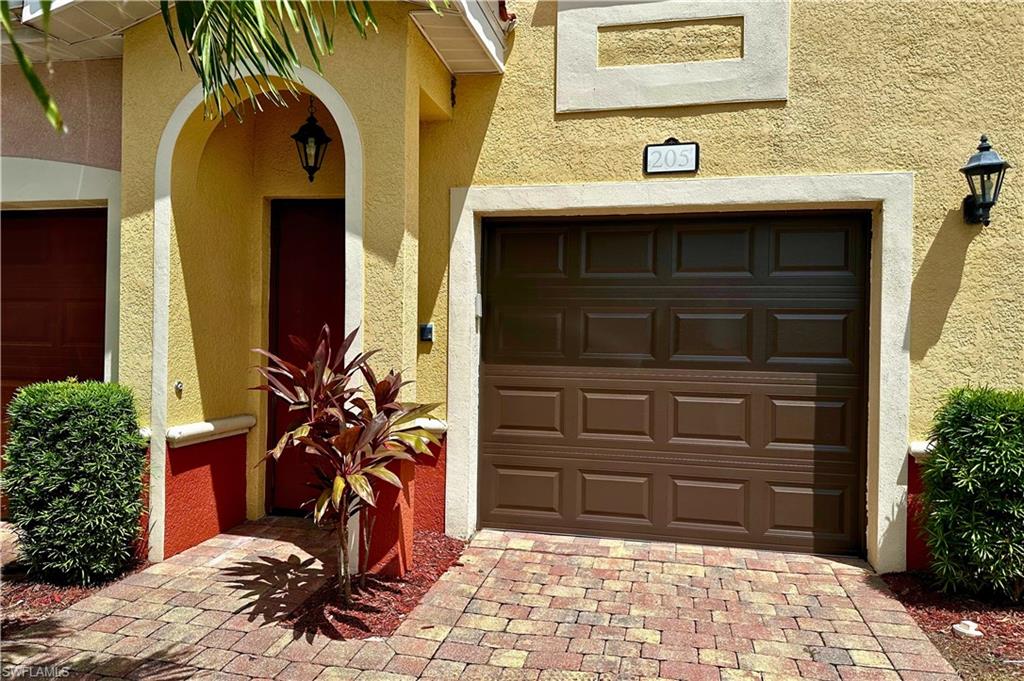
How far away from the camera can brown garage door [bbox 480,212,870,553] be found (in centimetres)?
486

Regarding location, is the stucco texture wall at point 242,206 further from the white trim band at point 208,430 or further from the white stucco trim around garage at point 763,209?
the white stucco trim around garage at point 763,209

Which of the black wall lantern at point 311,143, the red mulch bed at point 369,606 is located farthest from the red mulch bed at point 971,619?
the black wall lantern at point 311,143

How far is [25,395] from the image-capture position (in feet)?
14.0

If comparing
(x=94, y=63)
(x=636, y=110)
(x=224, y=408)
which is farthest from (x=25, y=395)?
(x=636, y=110)

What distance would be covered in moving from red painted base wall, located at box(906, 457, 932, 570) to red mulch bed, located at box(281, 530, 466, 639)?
3.15 metres


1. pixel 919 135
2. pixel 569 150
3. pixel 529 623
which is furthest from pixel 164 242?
pixel 919 135

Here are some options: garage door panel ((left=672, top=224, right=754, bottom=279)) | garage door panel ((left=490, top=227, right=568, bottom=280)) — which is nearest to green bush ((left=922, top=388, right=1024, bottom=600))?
garage door panel ((left=672, top=224, right=754, bottom=279))

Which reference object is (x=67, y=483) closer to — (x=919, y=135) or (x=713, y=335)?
(x=713, y=335)

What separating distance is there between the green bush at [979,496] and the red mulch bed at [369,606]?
3.17 metres

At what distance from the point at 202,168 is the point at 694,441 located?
4.26 meters

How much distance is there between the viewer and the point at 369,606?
3.92 metres

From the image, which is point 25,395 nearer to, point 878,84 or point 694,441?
point 694,441

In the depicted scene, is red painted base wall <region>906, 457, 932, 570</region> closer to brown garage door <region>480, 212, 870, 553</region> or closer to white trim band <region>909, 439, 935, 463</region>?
white trim band <region>909, 439, 935, 463</region>

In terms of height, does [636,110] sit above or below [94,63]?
below
